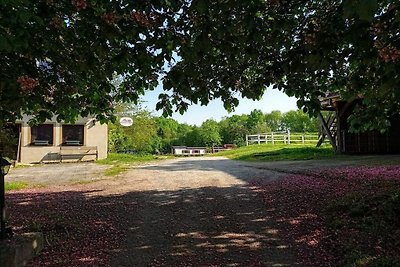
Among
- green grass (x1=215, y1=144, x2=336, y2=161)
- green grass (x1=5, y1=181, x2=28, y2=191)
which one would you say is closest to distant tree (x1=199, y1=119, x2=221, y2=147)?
green grass (x1=215, y1=144, x2=336, y2=161)

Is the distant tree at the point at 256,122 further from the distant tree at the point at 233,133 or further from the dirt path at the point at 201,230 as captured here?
the dirt path at the point at 201,230

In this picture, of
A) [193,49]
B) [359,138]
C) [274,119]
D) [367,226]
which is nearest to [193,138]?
[274,119]

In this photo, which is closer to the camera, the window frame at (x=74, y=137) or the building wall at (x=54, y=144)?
the building wall at (x=54, y=144)

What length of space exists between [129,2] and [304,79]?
10.4 feet

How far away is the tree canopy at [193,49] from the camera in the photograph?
4.13 m

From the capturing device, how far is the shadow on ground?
5246 mm

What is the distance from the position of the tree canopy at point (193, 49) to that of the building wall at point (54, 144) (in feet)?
60.8

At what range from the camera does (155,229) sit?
6.54 metres

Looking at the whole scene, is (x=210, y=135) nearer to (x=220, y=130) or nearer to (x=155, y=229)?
(x=220, y=130)

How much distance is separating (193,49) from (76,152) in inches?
860

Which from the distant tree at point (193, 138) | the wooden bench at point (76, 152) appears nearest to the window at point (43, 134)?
the wooden bench at point (76, 152)

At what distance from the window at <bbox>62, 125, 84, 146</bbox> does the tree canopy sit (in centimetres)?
1896

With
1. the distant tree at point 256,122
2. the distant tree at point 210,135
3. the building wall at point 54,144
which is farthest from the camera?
the distant tree at point 210,135

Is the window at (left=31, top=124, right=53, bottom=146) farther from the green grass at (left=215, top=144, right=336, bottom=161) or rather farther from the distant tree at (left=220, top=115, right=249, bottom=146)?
the distant tree at (left=220, top=115, right=249, bottom=146)
